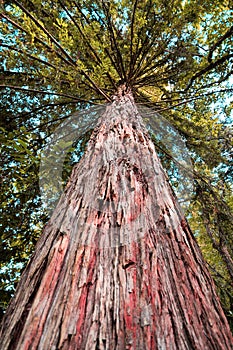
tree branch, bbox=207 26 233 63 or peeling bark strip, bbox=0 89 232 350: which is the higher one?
tree branch, bbox=207 26 233 63

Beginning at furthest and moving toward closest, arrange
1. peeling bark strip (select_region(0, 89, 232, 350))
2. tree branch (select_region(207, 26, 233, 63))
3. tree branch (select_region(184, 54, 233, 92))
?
1. tree branch (select_region(184, 54, 233, 92))
2. tree branch (select_region(207, 26, 233, 63))
3. peeling bark strip (select_region(0, 89, 232, 350))

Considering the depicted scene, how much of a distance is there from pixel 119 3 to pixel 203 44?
217 cm

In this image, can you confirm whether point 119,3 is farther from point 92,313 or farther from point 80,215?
point 92,313

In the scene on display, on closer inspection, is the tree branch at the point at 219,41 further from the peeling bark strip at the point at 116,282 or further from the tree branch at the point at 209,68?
the peeling bark strip at the point at 116,282

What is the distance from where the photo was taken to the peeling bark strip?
70cm

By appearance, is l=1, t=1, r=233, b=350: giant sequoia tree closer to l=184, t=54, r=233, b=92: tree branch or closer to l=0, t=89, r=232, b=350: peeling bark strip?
l=0, t=89, r=232, b=350: peeling bark strip

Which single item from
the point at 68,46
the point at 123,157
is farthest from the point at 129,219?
the point at 68,46

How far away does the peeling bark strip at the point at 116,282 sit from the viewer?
696 mm

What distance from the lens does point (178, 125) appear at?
5.39 metres

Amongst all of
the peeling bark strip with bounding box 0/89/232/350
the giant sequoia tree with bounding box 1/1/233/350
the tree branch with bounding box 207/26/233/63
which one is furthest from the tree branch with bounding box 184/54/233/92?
the peeling bark strip with bounding box 0/89/232/350

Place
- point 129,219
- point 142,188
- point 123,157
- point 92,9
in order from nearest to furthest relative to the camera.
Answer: point 129,219 < point 142,188 < point 123,157 < point 92,9

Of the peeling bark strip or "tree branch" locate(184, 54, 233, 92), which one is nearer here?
the peeling bark strip

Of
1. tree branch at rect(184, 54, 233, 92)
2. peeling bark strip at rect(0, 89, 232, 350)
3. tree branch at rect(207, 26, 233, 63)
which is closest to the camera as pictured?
peeling bark strip at rect(0, 89, 232, 350)

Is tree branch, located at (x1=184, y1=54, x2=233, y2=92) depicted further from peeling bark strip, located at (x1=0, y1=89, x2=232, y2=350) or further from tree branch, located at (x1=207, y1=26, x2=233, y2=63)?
peeling bark strip, located at (x1=0, y1=89, x2=232, y2=350)
